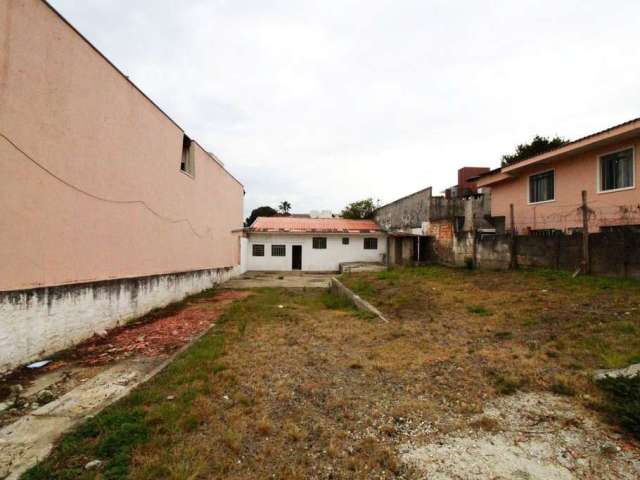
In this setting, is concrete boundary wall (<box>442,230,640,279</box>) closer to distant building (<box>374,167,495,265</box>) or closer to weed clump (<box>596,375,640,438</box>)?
distant building (<box>374,167,495,265</box>)

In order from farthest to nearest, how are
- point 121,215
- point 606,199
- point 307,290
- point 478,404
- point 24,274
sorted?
point 307,290 → point 606,199 → point 121,215 → point 24,274 → point 478,404

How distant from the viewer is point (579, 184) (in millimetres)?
9562

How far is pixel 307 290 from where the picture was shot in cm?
1205

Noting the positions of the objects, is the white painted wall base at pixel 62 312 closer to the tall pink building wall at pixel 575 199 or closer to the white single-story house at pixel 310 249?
the white single-story house at pixel 310 249

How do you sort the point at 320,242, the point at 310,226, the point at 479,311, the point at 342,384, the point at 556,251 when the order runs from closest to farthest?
the point at 342,384 → the point at 479,311 → the point at 556,251 → the point at 320,242 → the point at 310,226

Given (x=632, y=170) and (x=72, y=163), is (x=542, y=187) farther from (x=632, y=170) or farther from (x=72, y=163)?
(x=72, y=163)

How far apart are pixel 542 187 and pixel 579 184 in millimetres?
1636

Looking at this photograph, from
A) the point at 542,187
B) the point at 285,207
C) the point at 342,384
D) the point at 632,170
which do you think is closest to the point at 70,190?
the point at 342,384

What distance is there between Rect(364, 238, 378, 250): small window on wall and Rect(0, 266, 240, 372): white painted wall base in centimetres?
1371

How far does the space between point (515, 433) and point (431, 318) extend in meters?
3.62

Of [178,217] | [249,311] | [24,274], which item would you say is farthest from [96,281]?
[178,217]

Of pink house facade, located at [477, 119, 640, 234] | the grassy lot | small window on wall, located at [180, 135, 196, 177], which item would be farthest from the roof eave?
small window on wall, located at [180, 135, 196, 177]

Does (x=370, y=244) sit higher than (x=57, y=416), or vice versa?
(x=370, y=244)

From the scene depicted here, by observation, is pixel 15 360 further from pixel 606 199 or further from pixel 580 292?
pixel 606 199
